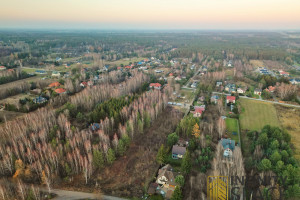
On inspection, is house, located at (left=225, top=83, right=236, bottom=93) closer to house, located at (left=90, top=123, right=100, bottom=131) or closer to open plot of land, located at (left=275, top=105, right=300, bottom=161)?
open plot of land, located at (left=275, top=105, right=300, bottom=161)

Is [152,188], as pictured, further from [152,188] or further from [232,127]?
[232,127]

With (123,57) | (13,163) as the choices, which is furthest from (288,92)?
(123,57)

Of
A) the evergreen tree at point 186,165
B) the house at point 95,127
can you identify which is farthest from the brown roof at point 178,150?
the house at point 95,127

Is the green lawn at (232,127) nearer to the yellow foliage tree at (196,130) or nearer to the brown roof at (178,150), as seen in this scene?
the yellow foliage tree at (196,130)

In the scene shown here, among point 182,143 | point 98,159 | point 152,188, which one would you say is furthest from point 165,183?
point 98,159

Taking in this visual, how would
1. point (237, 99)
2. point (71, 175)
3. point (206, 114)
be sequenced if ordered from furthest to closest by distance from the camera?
1. point (237, 99)
2. point (206, 114)
3. point (71, 175)

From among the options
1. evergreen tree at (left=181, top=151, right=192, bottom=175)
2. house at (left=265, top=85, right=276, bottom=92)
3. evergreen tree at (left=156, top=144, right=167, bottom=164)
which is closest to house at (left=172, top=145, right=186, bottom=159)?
evergreen tree at (left=156, top=144, right=167, bottom=164)

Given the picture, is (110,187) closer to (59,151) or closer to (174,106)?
(59,151)
